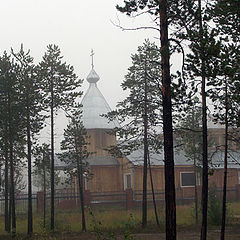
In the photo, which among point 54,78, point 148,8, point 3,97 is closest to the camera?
point 148,8

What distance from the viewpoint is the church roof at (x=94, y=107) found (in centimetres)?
5025

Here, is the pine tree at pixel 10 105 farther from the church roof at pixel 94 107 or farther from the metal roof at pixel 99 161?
the church roof at pixel 94 107

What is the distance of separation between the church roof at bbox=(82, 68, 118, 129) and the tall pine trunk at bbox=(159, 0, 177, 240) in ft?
116

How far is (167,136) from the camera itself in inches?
529

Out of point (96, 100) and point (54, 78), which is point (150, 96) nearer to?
point (54, 78)

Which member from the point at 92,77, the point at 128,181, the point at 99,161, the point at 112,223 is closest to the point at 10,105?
the point at 112,223

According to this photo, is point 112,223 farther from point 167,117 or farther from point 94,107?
point 94,107

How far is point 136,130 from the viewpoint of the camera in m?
29.8

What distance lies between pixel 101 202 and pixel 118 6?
101ft

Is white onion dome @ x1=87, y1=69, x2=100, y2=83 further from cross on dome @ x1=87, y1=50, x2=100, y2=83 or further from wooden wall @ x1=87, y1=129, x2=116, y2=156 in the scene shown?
wooden wall @ x1=87, y1=129, x2=116, y2=156

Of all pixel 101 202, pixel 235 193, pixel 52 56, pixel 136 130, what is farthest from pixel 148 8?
pixel 235 193

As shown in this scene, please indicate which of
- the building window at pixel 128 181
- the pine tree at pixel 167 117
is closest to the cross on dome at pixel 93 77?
the building window at pixel 128 181

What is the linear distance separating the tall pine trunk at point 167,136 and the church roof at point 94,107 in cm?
3533

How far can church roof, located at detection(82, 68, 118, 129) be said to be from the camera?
5025 centimetres
